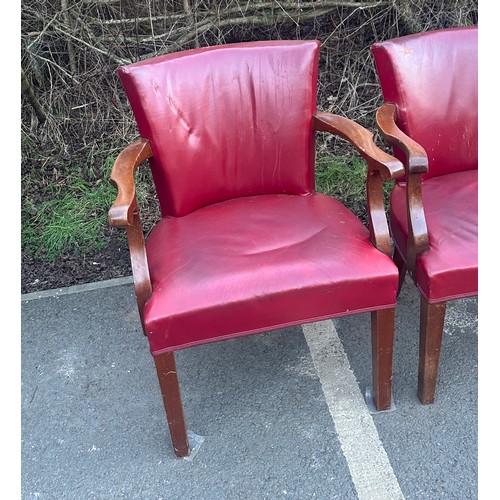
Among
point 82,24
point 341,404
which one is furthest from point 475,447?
point 82,24

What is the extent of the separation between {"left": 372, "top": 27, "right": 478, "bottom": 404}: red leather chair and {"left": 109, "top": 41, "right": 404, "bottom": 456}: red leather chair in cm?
11

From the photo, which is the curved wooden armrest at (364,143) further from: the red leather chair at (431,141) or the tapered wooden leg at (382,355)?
the tapered wooden leg at (382,355)

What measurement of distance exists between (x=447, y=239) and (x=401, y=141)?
0.31m

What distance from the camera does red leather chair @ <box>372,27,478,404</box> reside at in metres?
1.57

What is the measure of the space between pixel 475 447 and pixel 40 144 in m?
2.91

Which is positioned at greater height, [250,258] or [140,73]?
[140,73]

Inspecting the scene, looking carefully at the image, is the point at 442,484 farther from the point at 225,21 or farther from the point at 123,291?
the point at 225,21

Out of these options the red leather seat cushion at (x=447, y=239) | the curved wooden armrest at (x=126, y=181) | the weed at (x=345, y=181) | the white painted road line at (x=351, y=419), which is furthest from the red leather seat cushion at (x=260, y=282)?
the weed at (x=345, y=181)

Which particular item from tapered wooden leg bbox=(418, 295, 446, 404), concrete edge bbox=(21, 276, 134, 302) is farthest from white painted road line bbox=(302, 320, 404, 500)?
concrete edge bbox=(21, 276, 134, 302)

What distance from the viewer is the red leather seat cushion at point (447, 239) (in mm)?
1492

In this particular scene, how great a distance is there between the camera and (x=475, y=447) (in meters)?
1.62

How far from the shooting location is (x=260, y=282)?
1.44 m

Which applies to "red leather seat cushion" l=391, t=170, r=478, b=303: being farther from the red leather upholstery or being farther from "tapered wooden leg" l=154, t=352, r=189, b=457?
"tapered wooden leg" l=154, t=352, r=189, b=457

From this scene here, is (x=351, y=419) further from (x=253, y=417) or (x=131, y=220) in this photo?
(x=131, y=220)
